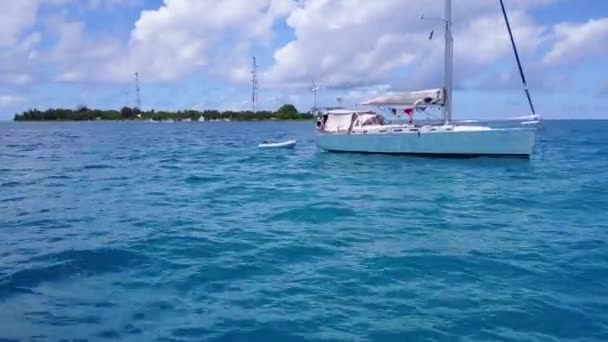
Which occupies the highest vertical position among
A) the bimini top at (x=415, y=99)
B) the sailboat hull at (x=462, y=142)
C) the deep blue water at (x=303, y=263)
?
the bimini top at (x=415, y=99)

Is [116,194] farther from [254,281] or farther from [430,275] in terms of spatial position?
[430,275]

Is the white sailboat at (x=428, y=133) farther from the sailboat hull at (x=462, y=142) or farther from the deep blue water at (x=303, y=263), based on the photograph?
the deep blue water at (x=303, y=263)

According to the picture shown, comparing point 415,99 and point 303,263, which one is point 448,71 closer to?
point 415,99

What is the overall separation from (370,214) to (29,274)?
985 cm

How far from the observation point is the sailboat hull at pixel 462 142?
108 feet

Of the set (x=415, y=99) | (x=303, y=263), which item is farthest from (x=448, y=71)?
(x=303, y=263)

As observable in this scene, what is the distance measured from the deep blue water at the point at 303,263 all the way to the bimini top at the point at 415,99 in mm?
13365

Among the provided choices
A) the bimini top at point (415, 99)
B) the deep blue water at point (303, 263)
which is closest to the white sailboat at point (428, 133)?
the bimini top at point (415, 99)

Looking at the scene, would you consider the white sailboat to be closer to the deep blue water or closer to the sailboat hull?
the sailboat hull

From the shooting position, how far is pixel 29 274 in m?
10.0

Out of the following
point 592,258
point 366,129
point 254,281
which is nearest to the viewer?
point 254,281

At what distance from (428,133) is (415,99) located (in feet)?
11.0

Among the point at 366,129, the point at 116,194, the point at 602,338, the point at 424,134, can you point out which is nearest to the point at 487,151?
the point at 424,134

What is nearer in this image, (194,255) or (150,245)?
(194,255)
